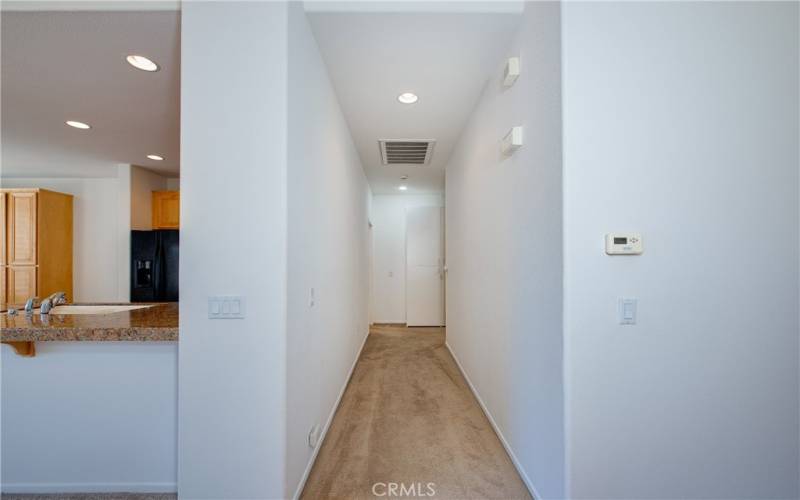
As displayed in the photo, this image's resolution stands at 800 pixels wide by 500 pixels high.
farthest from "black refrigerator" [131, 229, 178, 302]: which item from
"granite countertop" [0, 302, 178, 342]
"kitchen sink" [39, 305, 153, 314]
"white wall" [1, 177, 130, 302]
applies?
"granite countertop" [0, 302, 178, 342]

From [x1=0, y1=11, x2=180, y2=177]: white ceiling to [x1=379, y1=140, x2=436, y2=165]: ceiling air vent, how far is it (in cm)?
205

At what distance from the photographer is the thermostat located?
1345 mm

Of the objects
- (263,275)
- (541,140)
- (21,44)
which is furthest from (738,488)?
(21,44)

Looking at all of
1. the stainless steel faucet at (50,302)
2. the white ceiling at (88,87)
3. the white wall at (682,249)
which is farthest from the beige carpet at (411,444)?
the white ceiling at (88,87)

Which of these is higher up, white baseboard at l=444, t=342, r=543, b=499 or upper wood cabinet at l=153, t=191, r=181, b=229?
upper wood cabinet at l=153, t=191, r=181, b=229

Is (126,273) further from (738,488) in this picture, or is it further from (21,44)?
(738,488)

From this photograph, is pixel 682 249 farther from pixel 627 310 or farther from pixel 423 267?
pixel 423 267

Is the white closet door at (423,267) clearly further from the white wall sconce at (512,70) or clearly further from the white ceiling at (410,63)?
the white wall sconce at (512,70)

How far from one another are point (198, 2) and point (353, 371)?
10.5 ft

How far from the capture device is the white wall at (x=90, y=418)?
1.63 meters

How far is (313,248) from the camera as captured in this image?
1.96m

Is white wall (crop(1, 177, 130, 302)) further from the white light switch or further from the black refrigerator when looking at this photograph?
the white light switch

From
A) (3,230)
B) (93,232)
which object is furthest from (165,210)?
(3,230)

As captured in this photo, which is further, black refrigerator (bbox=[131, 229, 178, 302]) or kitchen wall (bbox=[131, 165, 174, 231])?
kitchen wall (bbox=[131, 165, 174, 231])
